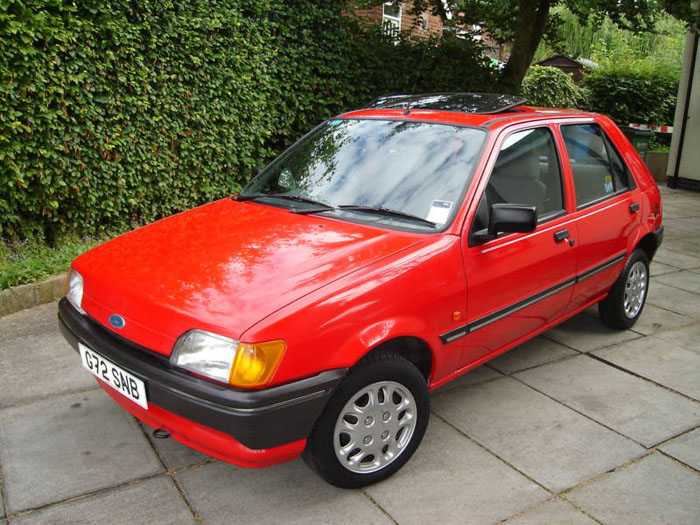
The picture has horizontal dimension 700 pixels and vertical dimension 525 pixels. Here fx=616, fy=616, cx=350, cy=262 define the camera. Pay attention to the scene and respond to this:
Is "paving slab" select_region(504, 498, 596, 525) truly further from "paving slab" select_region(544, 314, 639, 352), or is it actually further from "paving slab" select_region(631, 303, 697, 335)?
"paving slab" select_region(631, 303, 697, 335)

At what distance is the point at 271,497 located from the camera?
285 centimetres

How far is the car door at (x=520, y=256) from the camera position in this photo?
3.25m

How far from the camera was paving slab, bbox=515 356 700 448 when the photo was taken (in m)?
3.54

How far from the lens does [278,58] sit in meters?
7.16

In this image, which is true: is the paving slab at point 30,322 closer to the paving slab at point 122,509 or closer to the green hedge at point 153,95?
the green hedge at point 153,95

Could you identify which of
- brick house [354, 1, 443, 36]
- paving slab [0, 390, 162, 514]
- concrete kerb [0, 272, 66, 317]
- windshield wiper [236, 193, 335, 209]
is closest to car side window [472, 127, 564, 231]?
windshield wiper [236, 193, 335, 209]

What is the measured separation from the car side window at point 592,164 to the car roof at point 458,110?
0.51 feet

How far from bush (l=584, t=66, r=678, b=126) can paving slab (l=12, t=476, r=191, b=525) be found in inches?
613

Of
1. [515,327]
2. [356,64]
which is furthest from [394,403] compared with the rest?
[356,64]

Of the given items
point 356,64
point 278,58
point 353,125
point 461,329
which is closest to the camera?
point 461,329

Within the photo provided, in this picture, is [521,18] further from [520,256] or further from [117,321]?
[117,321]

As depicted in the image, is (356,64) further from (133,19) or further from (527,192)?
(527,192)

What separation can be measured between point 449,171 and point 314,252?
94 cm

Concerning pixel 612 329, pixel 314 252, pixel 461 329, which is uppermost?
pixel 314 252
